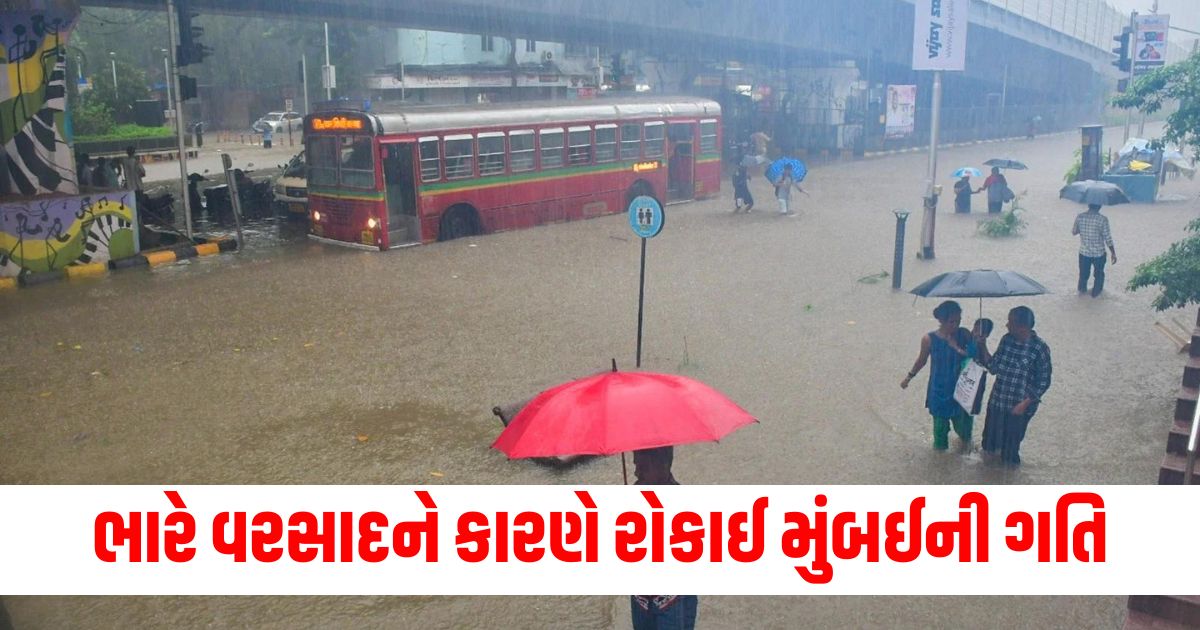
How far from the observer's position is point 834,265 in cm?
1730

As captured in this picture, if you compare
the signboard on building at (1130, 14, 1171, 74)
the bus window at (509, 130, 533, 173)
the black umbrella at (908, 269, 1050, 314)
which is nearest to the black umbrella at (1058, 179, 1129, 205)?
the black umbrella at (908, 269, 1050, 314)

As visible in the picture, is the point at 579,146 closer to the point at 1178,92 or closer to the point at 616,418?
the point at 1178,92

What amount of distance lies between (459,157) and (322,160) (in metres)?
2.62

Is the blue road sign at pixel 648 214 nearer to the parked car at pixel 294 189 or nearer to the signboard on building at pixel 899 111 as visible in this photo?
the parked car at pixel 294 189

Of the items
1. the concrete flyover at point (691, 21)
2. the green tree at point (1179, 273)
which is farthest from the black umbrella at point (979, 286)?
the concrete flyover at point (691, 21)

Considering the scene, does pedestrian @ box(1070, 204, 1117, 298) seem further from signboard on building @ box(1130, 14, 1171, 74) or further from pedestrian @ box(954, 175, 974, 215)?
signboard on building @ box(1130, 14, 1171, 74)

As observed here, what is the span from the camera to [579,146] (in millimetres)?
22203

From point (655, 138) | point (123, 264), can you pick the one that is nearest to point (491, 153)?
point (655, 138)

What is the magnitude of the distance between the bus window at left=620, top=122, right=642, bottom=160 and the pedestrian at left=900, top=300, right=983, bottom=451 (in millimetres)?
15743

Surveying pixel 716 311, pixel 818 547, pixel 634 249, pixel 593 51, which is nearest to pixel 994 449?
pixel 818 547

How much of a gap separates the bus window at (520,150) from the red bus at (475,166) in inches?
1.0

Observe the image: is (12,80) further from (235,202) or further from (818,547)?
(818,547)

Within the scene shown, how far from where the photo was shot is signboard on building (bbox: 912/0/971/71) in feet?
54.1

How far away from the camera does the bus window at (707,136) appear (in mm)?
25869
